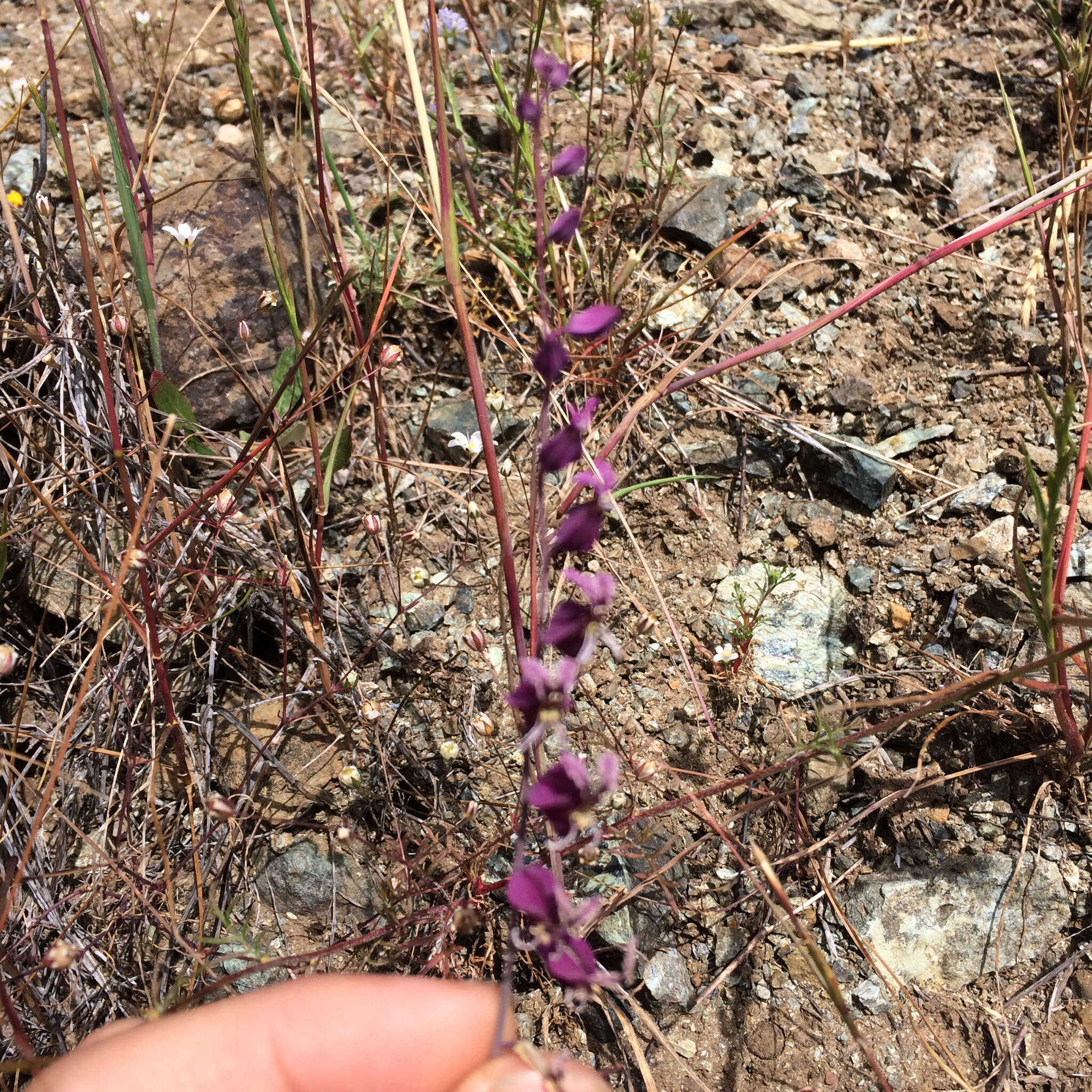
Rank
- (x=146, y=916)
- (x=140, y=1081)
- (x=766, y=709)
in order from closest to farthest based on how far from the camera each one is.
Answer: (x=140, y=1081) → (x=146, y=916) → (x=766, y=709)

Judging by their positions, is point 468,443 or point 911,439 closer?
point 468,443

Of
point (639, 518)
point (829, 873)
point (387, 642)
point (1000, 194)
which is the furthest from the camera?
point (1000, 194)

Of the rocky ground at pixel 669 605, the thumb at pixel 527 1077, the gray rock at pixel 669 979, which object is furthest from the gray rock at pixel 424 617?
the thumb at pixel 527 1077

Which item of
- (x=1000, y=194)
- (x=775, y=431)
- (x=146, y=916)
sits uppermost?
(x=1000, y=194)

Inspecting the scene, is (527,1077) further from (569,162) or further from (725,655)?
(569,162)

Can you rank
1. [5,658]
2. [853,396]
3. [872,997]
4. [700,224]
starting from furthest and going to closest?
[700,224]
[853,396]
[872,997]
[5,658]

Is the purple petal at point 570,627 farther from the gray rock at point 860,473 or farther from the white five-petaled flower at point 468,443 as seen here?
the gray rock at point 860,473

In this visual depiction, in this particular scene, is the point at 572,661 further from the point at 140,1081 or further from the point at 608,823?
the point at 608,823

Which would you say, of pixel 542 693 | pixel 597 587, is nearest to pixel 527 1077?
pixel 542 693

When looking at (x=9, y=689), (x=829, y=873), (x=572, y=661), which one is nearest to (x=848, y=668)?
(x=829, y=873)
